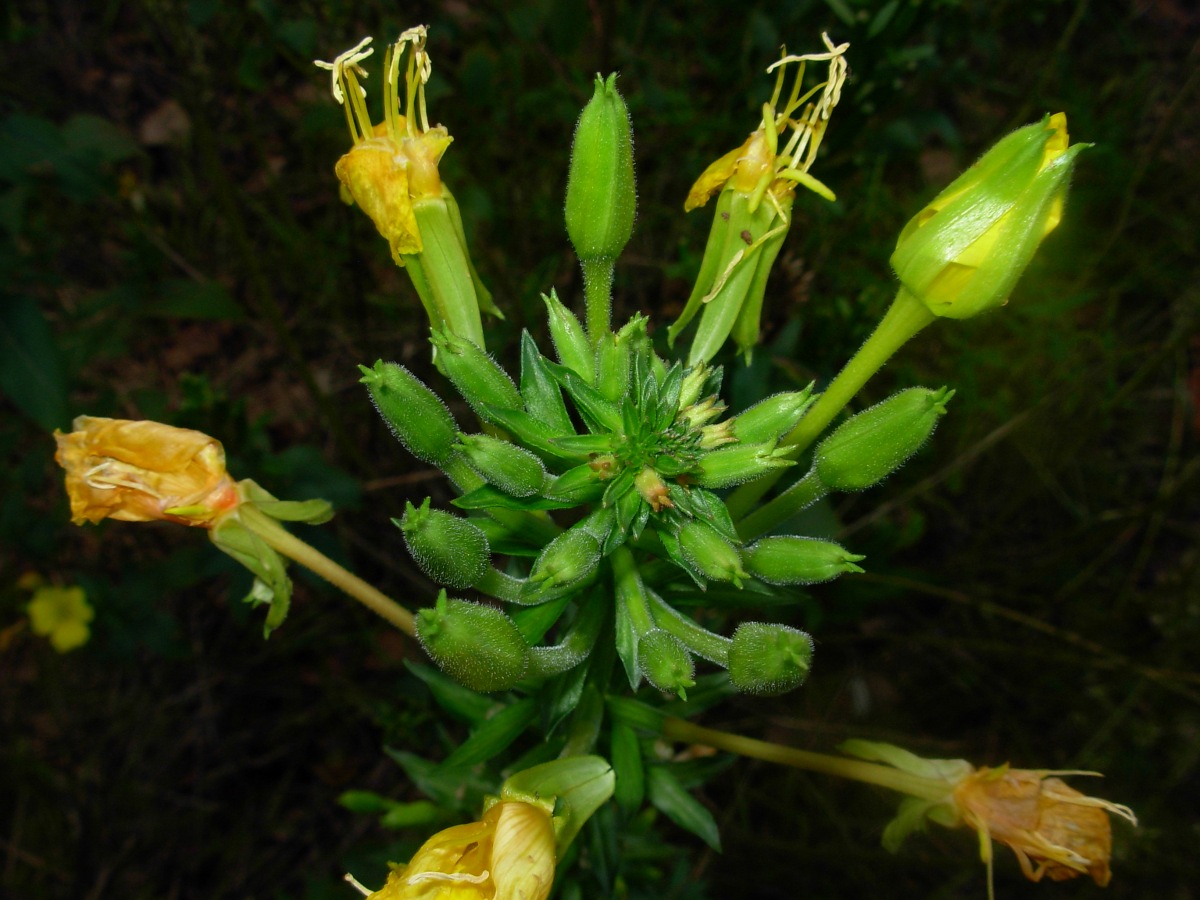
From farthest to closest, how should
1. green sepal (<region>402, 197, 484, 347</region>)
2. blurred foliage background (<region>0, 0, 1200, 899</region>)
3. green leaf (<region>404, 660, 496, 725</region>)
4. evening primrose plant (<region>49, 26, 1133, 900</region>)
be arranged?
blurred foliage background (<region>0, 0, 1200, 899</region>), green leaf (<region>404, 660, 496, 725</region>), green sepal (<region>402, 197, 484, 347</region>), evening primrose plant (<region>49, 26, 1133, 900</region>)

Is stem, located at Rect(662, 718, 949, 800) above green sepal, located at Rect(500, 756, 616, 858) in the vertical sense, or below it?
below

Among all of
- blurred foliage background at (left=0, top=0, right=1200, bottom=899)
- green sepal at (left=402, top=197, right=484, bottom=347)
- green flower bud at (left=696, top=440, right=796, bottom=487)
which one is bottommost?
blurred foliage background at (left=0, top=0, right=1200, bottom=899)

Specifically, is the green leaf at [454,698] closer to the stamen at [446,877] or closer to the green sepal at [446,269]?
the stamen at [446,877]

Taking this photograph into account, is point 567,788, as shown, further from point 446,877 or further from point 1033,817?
point 1033,817

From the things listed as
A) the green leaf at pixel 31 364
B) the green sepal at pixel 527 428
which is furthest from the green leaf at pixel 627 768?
the green leaf at pixel 31 364

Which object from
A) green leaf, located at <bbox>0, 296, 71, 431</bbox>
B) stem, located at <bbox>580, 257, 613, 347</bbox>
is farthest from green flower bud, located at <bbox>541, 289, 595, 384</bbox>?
green leaf, located at <bbox>0, 296, 71, 431</bbox>

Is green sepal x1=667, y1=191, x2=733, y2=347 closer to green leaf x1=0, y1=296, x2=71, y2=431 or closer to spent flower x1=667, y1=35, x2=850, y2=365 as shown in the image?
spent flower x1=667, y1=35, x2=850, y2=365
